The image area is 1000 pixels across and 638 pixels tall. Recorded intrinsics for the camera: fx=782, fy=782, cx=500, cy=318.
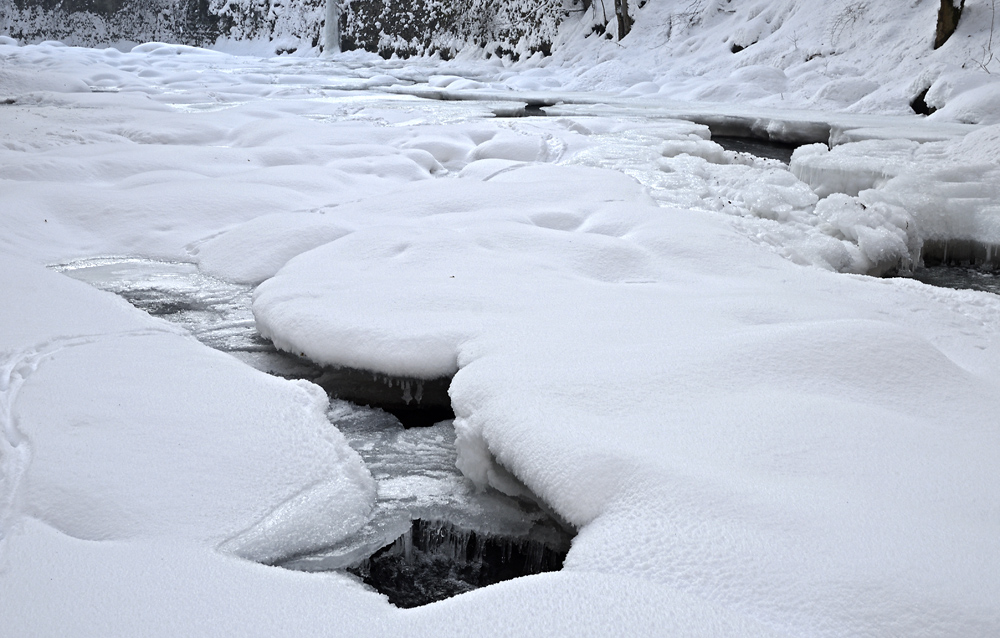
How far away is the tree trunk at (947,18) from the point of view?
7578mm

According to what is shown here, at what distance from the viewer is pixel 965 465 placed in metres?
1.50

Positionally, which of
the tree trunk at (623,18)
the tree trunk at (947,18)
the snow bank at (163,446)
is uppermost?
the tree trunk at (623,18)

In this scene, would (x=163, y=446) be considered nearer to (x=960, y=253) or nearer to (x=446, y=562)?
(x=446, y=562)

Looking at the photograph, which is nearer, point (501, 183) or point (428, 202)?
point (428, 202)

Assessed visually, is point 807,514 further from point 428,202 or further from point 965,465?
point 428,202

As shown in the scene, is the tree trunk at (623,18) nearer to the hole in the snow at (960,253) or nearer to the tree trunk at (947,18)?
the tree trunk at (947,18)

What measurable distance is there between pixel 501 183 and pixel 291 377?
79.1 inches

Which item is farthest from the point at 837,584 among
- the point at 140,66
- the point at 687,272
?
the point at 140,66

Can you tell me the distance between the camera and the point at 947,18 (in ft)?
25.1

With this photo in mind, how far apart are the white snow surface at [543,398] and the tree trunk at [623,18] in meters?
9.52

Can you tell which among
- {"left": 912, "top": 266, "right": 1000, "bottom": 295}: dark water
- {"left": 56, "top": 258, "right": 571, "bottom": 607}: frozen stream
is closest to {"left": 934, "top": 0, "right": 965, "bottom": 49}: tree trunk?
{"left": 912, "top": 266, "right": 1000, "bottom": 295}: dark water

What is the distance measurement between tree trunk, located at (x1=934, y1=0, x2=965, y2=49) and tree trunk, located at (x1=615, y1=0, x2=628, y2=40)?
19.4ft

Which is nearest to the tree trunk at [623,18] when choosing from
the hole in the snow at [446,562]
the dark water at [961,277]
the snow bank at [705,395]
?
the dark water at [961,277]

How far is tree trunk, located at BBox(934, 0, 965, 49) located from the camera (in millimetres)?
7578
